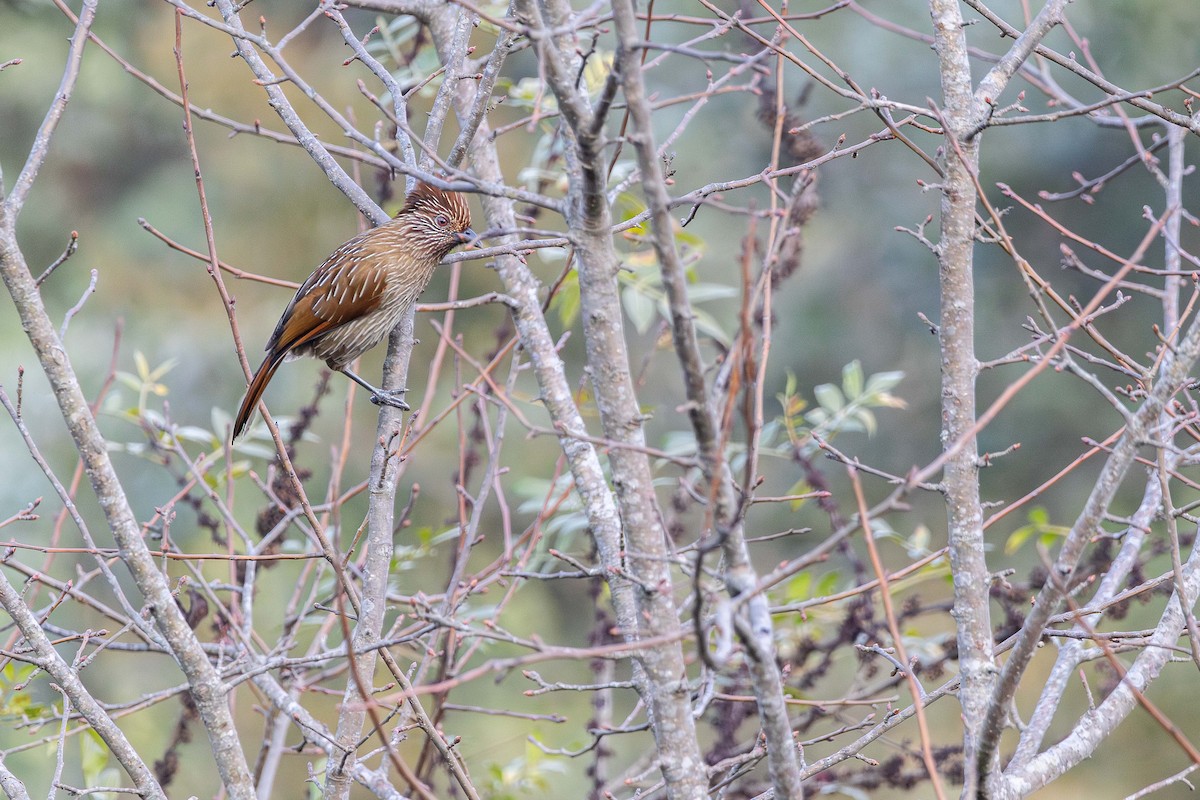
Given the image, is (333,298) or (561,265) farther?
(561,265)

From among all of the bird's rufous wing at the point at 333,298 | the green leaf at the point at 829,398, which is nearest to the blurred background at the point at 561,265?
the green leaf at the point at 829,398

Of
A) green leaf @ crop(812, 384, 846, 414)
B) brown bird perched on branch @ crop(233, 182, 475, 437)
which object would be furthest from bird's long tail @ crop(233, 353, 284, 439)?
green leaf @ crop(812, 384, 846, 414)

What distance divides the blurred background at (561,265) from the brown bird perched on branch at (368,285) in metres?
2.76

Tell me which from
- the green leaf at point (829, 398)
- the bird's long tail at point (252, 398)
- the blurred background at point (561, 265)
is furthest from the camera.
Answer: the blurred background at point (561, 265)

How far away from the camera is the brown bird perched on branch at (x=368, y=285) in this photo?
2980mm

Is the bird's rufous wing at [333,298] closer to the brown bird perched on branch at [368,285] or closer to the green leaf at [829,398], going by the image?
the brown bird perched on branch at [368,285]

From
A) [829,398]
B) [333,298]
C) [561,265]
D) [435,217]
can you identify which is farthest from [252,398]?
[561,265]

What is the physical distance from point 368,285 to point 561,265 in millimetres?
3408

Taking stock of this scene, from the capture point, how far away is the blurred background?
619cm

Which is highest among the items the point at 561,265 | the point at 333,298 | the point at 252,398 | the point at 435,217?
the point at 561,265

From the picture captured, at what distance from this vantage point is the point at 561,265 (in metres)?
6.36

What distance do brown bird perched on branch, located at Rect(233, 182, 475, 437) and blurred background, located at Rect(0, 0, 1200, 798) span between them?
2.76 m

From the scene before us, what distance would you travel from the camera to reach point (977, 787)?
1.52 m

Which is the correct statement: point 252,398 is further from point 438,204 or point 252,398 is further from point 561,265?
point 561,265
